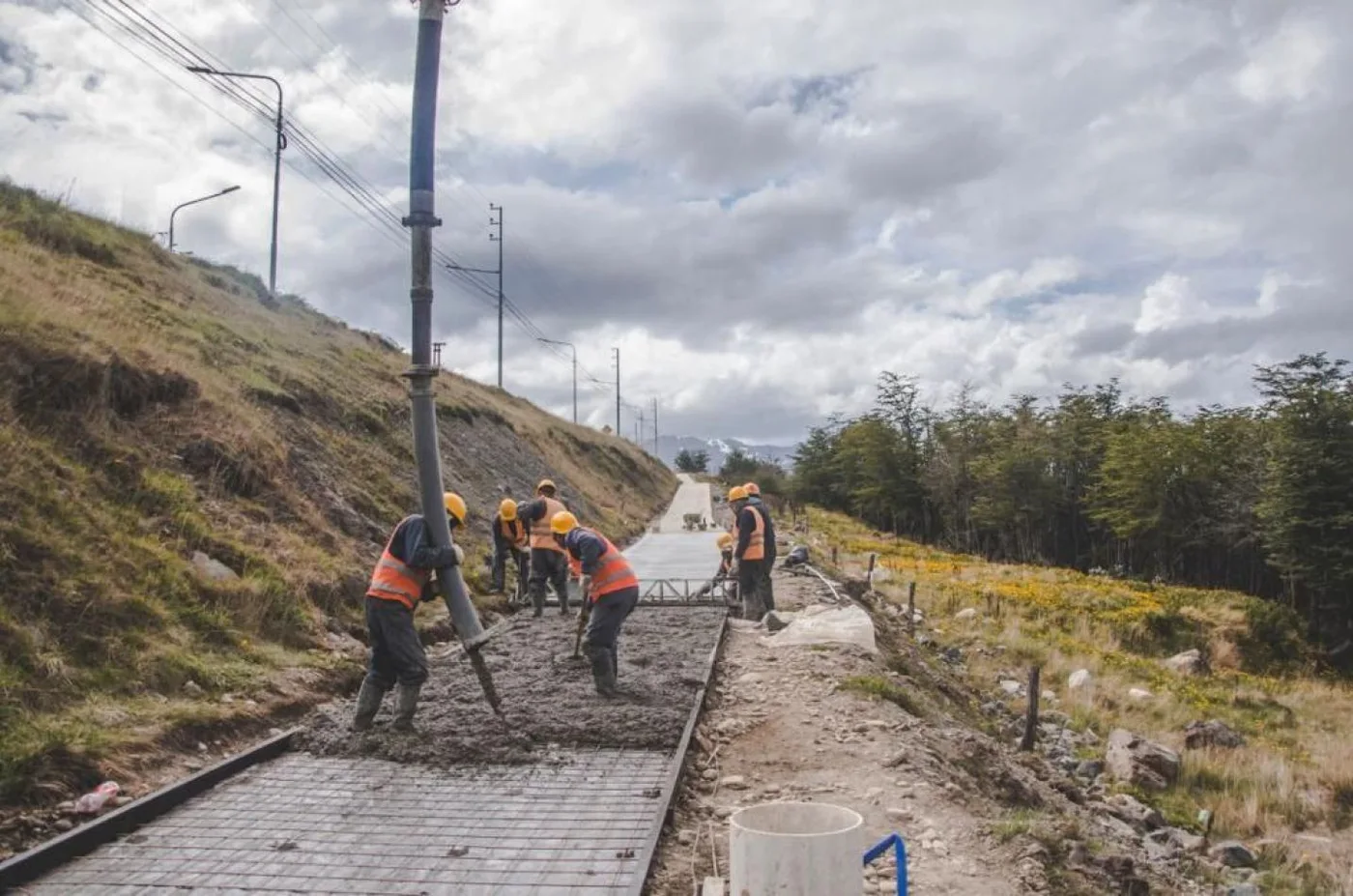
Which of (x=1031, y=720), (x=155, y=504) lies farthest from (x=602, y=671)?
(x=1031, y=720)

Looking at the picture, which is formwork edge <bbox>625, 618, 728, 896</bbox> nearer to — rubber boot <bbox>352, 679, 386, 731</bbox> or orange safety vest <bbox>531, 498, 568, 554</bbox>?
rubber boot <bbox>352, 679, 386, 731</bbox>

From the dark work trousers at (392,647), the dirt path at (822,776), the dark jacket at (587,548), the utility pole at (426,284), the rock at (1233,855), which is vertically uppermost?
the utility pole at (426,284)

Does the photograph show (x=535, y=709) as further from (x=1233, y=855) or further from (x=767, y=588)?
(x=1233, y=855)

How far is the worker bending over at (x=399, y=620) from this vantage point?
25.3 feet

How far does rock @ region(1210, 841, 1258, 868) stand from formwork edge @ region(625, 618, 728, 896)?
5.93m

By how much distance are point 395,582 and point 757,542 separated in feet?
21.5

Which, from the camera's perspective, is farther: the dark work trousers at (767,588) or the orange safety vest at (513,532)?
the orange safety vest at (513,532)

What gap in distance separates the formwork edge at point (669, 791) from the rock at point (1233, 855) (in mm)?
5930

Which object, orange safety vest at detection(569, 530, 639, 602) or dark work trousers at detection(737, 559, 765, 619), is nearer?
orange safety vest at detection(569, 530, 639, 602)

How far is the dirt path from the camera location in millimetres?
5672

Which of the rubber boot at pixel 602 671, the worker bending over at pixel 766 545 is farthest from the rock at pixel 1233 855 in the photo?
the rubber boot at pixel 602 671

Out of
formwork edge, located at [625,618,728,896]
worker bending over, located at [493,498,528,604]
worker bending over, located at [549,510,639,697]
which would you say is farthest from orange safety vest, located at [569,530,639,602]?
worker bending over, located at [493,498,528,604]

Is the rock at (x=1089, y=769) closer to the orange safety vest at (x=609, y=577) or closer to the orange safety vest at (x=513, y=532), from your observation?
the orange safety vest at (x=609, y=577)

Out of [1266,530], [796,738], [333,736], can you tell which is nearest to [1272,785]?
[796,738]
